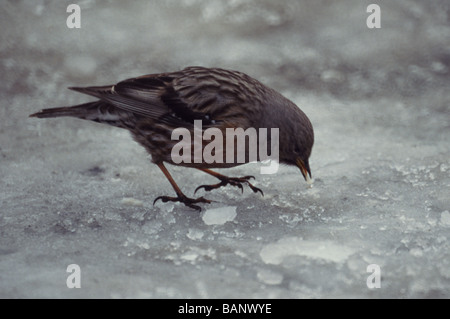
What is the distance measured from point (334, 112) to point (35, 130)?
2654 mm

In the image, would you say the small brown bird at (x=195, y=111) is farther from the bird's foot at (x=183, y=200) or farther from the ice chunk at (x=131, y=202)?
the ice chunk at (x=131, y=202)

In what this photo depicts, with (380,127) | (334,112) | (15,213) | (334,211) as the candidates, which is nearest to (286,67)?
(334,112)

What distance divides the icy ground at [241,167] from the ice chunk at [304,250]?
13 mm

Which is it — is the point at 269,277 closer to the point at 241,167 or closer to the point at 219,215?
the point at 219,215

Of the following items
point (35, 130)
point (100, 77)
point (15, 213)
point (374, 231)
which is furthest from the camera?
point (100, 77)

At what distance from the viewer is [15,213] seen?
15.0 ft

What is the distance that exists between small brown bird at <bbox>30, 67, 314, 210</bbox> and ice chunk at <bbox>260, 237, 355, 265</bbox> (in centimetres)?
58

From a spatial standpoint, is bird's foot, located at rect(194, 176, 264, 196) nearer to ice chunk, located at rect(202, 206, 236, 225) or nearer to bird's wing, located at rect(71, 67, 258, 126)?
ice chunk, located at rect(202, 206, 236, 225)

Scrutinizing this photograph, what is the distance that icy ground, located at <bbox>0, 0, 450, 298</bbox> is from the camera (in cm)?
380

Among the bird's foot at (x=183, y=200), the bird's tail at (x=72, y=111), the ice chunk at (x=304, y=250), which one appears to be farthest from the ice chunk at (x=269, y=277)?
the bird's tail at (x=72, y=111)

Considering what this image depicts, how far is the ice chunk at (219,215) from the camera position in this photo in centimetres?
451

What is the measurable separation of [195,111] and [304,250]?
124 centimetres

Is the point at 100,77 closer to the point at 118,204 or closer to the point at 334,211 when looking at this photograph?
the point at 118,204

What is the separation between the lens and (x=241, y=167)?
17.8 ft
